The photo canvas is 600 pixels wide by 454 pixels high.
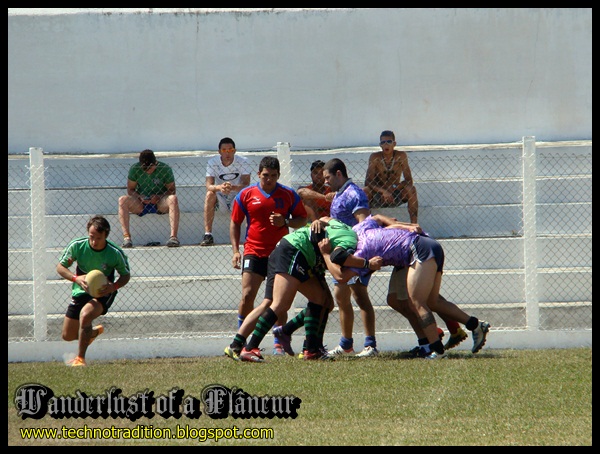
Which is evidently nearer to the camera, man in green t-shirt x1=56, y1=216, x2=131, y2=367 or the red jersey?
man in green t-shirt x1=56, y1=216, x2=131, y2=367

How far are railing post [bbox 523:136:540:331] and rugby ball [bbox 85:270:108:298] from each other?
4.92 metres

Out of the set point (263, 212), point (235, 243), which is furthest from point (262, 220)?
point (235, 243)

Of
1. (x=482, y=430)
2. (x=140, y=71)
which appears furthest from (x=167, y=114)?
(x=482, y=430)

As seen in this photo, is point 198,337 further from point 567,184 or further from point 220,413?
point 567,184

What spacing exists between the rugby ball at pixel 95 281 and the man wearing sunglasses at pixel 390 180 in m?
3.69

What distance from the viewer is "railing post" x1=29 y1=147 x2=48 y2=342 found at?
1128 centimetres

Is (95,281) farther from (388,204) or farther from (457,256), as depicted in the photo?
(457,256)

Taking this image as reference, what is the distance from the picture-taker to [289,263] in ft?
31.4

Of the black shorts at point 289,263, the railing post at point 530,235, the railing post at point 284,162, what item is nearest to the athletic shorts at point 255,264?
the black shorts at point 289,263

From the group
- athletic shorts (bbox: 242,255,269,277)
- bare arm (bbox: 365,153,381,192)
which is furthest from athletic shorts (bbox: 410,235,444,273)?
bare arm (bbox: 365,153,381,192)

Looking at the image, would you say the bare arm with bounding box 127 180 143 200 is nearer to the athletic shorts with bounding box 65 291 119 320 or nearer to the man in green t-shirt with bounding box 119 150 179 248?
the man in green t-shirt with bounding box 119 150 179 248

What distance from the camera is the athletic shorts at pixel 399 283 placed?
10094mm

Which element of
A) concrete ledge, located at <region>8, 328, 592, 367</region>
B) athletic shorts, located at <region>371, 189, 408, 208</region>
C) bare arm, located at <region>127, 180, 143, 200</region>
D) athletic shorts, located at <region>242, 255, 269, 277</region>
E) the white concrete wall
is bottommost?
concrete ledge, located at <region>8, 328, 592, 367</region>

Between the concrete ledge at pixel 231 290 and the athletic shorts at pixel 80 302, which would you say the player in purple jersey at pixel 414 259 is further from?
the athletic shorts at pixel 80 302
